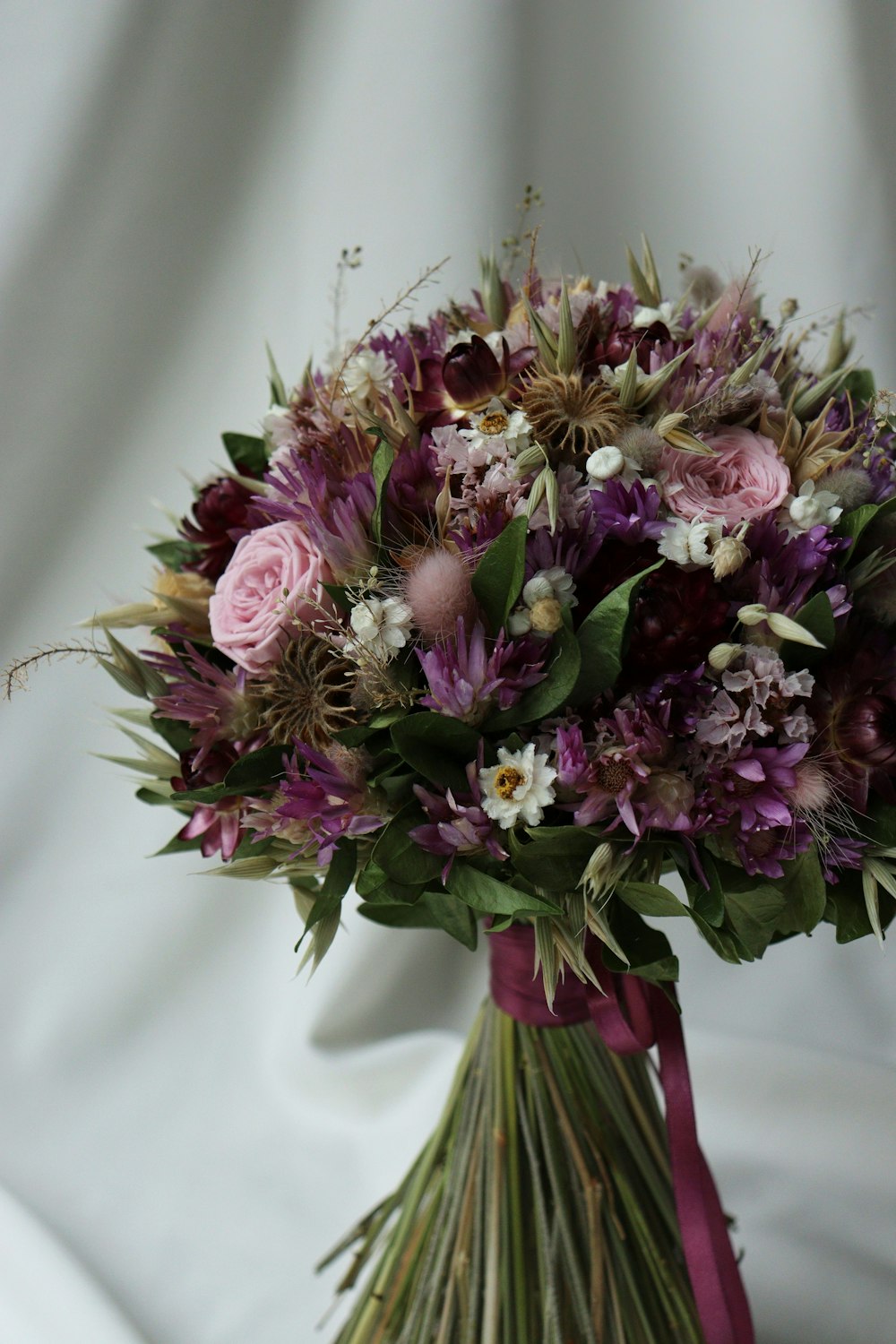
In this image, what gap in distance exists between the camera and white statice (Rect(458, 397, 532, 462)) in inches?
23.4

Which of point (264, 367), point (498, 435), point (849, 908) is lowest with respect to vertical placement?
point (849, 908)

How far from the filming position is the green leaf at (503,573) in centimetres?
56

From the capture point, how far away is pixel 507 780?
57 cm

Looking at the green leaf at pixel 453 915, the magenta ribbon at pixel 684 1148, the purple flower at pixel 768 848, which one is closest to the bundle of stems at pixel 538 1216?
the magenta ribbon at pixel 684 1148

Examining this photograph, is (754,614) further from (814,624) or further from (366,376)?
(366,376)

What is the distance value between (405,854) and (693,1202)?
37 cm

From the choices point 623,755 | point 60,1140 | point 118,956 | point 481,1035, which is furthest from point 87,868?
point 623,755

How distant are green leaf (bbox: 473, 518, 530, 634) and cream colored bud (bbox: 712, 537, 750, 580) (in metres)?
0.09

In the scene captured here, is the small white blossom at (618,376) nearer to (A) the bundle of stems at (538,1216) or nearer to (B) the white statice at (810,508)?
(B) the white statice at (810,508)

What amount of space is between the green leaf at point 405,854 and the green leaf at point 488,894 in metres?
0.01

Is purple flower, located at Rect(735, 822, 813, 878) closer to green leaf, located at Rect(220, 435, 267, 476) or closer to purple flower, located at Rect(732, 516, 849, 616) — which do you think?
purple flower, located at Rect(732, 516, 849, 616)

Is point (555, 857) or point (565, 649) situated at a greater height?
point (565, 649)

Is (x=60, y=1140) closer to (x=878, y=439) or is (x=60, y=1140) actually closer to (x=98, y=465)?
(x=98, y=465)

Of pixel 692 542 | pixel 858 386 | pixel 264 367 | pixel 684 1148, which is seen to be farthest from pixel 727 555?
pixel 264 367
